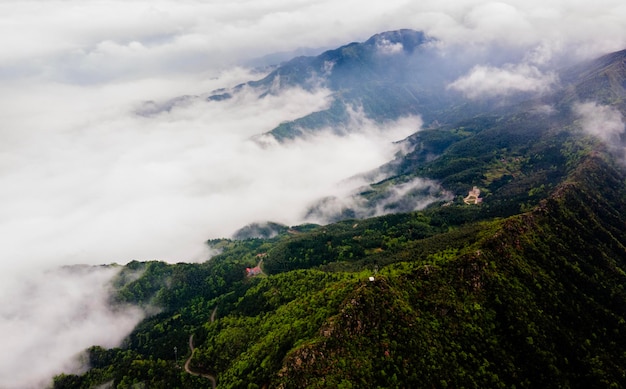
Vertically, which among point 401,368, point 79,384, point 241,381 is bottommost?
point 79,384

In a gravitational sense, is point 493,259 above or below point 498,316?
above

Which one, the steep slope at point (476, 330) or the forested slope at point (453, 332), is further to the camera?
the forested slope at point (453, 332)

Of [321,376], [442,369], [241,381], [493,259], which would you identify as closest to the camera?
[321,376]

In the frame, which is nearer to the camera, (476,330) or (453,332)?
(453,332)

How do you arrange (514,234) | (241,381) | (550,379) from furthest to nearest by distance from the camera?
(514,234)
(241,381)
(550,379)

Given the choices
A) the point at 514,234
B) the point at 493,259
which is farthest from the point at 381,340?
the point at 514,234

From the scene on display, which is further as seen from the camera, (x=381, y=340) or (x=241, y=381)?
(x=241, y=381)

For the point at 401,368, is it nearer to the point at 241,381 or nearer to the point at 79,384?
the point at 241,381

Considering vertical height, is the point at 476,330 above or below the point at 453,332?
below

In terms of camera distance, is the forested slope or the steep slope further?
the forested slope
